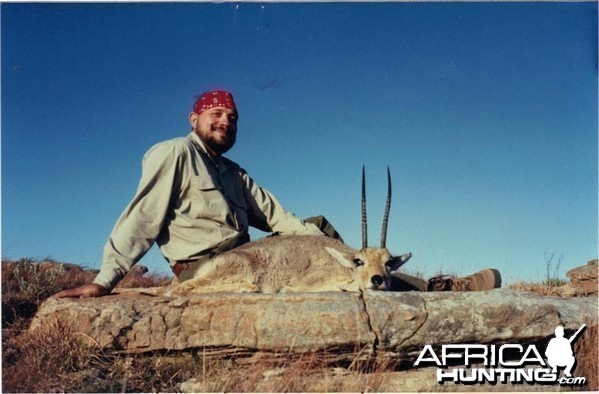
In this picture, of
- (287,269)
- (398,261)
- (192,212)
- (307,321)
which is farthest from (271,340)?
(192,212)

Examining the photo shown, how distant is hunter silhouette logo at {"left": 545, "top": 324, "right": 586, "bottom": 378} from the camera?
5410 millimetres

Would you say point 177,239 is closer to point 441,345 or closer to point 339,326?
point 339,326

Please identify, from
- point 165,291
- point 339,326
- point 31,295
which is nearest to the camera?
point 339,326

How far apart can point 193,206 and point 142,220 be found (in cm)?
70

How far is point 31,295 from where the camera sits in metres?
7.13

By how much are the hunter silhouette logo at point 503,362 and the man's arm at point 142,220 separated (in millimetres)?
3152

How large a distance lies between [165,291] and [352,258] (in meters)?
2.04

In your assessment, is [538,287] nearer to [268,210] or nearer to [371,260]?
[371,260]

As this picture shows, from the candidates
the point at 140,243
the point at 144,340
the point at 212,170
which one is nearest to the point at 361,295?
the point at 144,340

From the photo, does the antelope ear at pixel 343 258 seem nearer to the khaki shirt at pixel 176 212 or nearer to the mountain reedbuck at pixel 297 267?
the mountain reedbuck at pixel 297 267

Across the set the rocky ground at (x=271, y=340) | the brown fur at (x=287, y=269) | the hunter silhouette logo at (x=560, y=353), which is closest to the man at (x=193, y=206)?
the brown fur at (x=287, y=269)

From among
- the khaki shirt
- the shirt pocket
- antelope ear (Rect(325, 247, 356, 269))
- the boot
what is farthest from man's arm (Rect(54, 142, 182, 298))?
the boot

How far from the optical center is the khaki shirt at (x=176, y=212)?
6.64 meters

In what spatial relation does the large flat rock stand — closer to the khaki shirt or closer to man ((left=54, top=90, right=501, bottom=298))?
man ((left=54, top=90, right=501, bottom=298))
